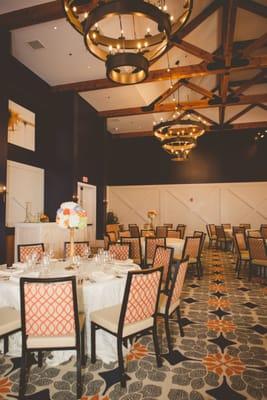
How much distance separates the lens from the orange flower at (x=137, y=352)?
9.71ft

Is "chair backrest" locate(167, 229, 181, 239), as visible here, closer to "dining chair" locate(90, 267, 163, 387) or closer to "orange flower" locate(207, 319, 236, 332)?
"orange flower" locate(207, 319, 236, 332)

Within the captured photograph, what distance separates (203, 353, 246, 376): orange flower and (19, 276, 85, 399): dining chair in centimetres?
127

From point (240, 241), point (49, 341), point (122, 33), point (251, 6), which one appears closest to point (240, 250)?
point (240, 241)

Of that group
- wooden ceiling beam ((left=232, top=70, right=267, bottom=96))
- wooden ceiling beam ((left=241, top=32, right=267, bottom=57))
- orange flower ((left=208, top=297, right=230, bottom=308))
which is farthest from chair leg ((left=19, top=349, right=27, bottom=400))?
wooden ceiling beam ((left=232, top=70, right=267, bottom=96))

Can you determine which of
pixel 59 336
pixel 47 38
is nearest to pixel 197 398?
pixel 59 336

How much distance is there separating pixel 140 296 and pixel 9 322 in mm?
A: 1205

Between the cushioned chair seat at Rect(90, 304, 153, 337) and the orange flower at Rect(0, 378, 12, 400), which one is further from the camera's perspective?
the cushioned chair seat at Rect(90, 304, 153, 337)

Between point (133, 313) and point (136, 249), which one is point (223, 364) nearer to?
point (133, 313)

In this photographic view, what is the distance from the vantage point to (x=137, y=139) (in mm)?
14234

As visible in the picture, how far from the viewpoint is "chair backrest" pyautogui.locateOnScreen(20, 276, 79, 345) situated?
7.63 ft

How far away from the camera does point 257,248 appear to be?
19.4ft

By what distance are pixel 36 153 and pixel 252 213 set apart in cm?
954

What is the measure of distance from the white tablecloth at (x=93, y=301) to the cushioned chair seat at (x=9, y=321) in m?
0.10

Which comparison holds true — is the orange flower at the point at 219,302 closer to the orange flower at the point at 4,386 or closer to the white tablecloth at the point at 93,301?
the white tablecloth at the point at 93,301
